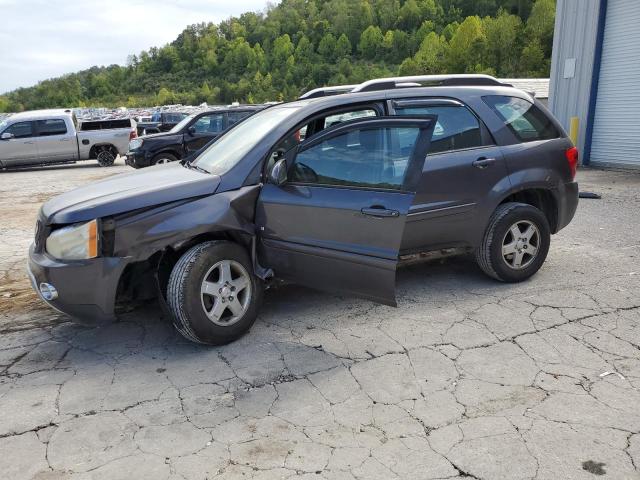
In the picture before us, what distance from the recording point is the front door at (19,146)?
16.7m

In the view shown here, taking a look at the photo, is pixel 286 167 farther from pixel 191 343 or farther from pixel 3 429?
pixel 3 429

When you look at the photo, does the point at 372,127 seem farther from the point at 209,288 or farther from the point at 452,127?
the point at 209,288

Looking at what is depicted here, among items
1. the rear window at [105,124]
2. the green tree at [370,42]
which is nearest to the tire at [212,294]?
the rear window at [105,124]

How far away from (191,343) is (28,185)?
462 inches

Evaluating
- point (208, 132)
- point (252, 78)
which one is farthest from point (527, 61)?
point (208, 132)

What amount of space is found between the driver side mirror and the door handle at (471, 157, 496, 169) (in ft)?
5.41

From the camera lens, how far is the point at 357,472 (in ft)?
7.84

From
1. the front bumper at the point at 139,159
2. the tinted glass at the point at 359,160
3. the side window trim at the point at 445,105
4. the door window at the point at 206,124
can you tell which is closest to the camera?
the tinted glass at the point at 359,160

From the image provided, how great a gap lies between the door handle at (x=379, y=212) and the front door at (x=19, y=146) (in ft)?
54.9

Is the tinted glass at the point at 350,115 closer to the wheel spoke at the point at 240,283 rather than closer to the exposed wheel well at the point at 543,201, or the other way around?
the wheel spoke at the point at 240,283

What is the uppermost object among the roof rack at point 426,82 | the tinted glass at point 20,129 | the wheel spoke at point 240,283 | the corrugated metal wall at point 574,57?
the corrugated metal wall at point 574,57

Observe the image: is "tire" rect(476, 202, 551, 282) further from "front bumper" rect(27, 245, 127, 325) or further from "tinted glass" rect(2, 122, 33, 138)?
"tinted glass" rect(2, 122, 33, 138)

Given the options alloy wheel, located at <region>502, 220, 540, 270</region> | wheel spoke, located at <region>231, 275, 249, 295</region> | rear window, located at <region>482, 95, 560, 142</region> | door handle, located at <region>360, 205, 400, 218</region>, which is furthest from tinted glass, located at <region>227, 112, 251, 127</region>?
door handle, located at <region>360, 205, 400, 218</region>

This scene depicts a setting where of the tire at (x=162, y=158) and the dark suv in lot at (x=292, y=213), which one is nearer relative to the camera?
the dark suv in lot at (x=292, y=213)
